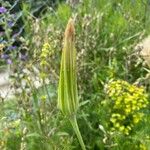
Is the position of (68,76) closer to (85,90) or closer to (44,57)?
(44,57)

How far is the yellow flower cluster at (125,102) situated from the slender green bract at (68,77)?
87 cm

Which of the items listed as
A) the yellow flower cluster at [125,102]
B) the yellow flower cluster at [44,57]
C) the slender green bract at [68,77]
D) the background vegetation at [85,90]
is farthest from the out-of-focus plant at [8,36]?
the slender green bract at [68,77]

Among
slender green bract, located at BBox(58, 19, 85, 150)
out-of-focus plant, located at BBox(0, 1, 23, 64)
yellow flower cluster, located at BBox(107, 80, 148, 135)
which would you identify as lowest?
yellow flower cluster, located at BBox(107, 80, 148, 135)

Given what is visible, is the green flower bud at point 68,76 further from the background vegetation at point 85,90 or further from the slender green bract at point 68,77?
the background vegetation at point 85,90

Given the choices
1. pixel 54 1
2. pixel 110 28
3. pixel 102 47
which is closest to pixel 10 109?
pixel 102 47

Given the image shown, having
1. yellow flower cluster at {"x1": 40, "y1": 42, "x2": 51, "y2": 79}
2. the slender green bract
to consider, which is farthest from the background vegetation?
the slender green bract

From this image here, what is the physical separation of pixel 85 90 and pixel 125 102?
0.40 metres

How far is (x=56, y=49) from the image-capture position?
10.2ft

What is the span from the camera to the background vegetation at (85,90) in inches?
103

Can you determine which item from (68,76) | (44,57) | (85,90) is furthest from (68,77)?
(85,90)

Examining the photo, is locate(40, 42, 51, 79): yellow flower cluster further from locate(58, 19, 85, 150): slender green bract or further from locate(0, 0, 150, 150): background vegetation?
locate(58, 19, 85, 150): slender green bract

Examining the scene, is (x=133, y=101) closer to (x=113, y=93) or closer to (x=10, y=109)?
(x=113, y=93)

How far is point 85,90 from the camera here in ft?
10.0

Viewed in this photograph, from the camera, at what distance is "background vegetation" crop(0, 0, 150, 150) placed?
2623mm
